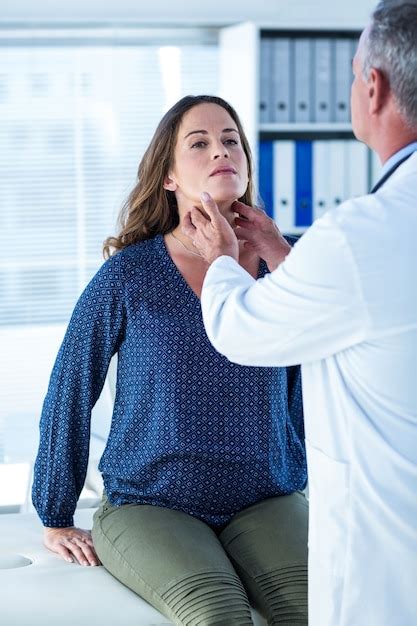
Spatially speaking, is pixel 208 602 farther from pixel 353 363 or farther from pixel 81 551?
pixel 353 363

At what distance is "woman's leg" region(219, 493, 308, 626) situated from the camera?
164 centimetres

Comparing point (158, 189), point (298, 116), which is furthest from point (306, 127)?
point (158, 189)

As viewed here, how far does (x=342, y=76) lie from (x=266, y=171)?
0.48 meters

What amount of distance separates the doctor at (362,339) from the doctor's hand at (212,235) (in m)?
0.10

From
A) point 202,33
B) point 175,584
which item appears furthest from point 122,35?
point 175,584

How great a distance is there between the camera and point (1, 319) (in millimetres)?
3955

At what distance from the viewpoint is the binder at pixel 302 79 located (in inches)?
142

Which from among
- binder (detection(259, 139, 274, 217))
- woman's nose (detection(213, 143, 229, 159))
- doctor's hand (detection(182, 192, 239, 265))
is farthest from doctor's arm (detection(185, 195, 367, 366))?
binder (detection(259, 139, 274, 217))

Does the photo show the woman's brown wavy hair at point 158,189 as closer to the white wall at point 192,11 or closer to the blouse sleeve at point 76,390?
the blouse sleeve at point 76,390

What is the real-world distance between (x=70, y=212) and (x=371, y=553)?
113 inches

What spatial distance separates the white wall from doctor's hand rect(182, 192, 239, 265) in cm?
198

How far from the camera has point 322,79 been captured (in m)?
3.66

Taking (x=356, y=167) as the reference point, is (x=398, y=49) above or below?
above

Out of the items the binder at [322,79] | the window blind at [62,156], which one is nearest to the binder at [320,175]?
the binder at [322,79]
